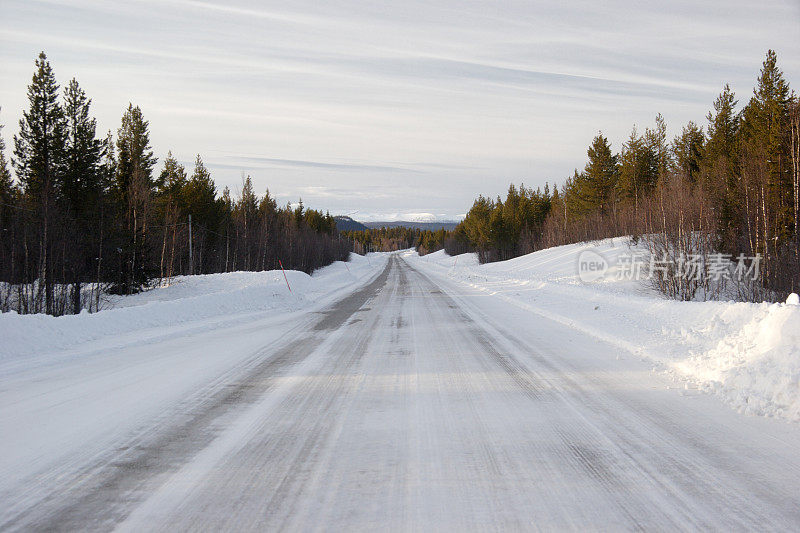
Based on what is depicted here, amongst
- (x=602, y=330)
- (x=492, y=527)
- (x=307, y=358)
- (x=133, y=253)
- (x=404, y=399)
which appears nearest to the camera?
(x=492, y=527)

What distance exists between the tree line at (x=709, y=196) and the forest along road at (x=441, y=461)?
15.7 metres

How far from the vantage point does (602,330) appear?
1084 centimetres

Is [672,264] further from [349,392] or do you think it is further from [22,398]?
[22,398]

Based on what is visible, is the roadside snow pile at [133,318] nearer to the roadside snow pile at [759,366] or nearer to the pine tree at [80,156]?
the roadside snow pile at [759,366]

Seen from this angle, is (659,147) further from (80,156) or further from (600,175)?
(80,156)

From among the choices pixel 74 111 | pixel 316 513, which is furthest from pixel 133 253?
pixel 316 513

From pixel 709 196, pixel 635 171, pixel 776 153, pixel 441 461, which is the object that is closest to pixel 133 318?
pixel 441 461

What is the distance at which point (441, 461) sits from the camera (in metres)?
3.86

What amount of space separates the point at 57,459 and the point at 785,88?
44.4 metres

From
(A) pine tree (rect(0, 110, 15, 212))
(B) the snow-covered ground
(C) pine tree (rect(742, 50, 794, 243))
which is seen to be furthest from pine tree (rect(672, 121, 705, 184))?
(A) pine tree (rect(0, 110, 15, 212))

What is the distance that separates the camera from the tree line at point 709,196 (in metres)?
20.0

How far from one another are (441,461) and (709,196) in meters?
23.8

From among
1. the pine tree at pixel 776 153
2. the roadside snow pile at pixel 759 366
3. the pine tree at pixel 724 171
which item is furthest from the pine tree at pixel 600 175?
the roadside snow pile at pixel 759 366

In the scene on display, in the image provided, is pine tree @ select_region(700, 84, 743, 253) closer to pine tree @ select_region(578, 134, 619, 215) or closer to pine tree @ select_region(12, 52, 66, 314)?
pine tree @ select_region(578, 134, 619, 215)
